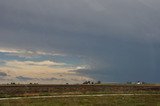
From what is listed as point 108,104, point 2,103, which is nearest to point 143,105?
point 108,104

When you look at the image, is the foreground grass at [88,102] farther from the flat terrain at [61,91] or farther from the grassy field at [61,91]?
the flat terrain at [61,91]

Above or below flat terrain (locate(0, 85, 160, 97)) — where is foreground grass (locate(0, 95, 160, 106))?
below

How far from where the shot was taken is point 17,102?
5553cm

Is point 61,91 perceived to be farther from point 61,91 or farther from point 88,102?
point 88,102

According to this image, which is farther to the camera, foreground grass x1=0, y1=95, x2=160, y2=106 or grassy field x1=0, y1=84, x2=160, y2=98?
grassy field x1=0, y1=84, x2=160, y2=98

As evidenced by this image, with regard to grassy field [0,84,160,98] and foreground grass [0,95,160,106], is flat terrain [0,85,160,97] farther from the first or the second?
foreground grass [0,95,160,106]

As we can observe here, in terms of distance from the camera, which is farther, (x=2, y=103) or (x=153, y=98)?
(x=153, y=98)

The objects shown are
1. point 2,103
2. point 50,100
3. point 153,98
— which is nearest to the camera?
point 2,103

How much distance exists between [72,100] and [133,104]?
29.4 feet

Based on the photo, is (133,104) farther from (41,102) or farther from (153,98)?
(41,102)

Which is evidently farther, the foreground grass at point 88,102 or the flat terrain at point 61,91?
the flat terrain at point 61,91

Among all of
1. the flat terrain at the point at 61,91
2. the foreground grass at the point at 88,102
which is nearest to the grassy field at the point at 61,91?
the flat terrain at the point at 61,91

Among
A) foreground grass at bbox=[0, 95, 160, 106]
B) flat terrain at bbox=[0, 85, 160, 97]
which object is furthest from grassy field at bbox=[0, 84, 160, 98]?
foreground grass at bbox=[0, 95, 160, 106]

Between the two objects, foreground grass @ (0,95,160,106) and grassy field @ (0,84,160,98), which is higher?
grassy field @ (0,84,160,98)
